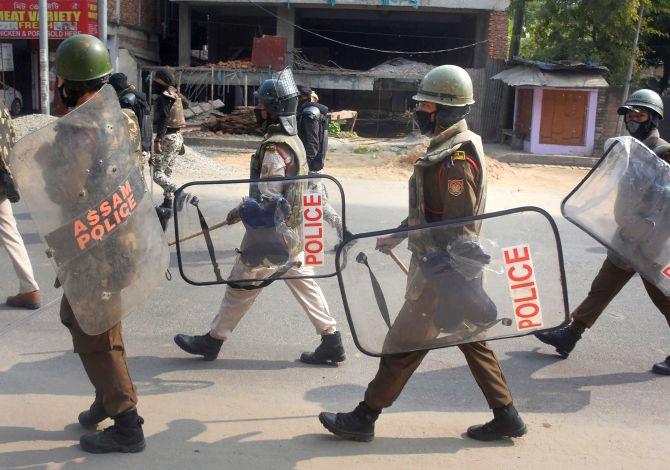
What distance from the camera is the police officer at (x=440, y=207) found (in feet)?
11.0

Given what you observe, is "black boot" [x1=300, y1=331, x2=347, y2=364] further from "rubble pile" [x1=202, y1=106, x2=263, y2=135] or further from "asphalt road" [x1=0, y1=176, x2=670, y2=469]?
"rubble pile" [x1=202, y1=106, x2=263, y2=135]

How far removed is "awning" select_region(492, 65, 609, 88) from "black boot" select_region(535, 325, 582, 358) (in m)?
14.9

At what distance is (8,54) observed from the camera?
2470 cm

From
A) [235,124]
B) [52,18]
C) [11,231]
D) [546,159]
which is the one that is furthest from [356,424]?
[52,18]

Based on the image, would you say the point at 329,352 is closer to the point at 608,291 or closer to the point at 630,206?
the point at 608,291

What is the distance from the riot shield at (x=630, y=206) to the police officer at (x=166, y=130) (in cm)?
564

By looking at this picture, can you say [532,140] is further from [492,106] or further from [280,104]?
[280,104]

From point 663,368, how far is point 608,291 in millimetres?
584

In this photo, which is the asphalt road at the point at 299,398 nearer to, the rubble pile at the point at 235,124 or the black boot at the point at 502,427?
the black boot at the point at 502,427

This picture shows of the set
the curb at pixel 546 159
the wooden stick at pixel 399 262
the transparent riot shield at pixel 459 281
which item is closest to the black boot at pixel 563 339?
the transparent riot shield at pixel 459 281

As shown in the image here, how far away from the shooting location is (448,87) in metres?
3.52

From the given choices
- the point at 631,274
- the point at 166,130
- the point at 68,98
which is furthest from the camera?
the point at 166,130

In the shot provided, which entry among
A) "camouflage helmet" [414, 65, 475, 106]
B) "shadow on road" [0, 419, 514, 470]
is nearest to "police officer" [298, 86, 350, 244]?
"camouflage helmet" [414, 65, 475, 106]

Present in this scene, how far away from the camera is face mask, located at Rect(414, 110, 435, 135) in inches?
141
